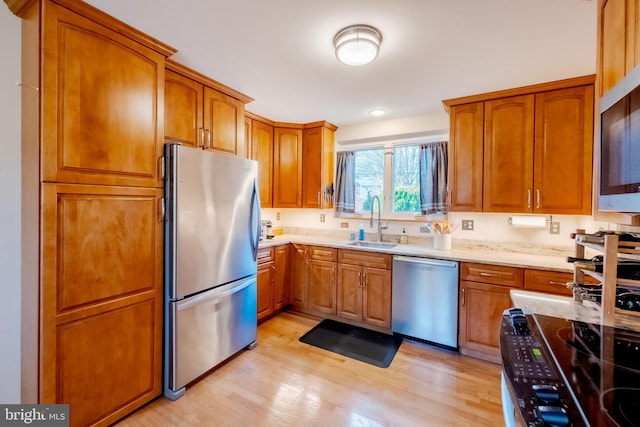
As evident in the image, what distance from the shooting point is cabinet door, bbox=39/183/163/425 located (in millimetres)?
1386

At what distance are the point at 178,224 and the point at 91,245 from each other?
47cm

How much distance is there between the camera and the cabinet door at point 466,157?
2.60 meters

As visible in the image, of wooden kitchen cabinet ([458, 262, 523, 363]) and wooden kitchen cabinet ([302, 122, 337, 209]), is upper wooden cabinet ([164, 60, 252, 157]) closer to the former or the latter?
wooden kitchen cabinet ([302, 122, 337, 209])

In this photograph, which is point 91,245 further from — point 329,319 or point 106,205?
point 329,319

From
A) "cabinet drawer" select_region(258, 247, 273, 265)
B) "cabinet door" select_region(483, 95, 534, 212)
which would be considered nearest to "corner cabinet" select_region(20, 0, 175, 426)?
"cabinet drawer" select_region(258, 247, 273, 265)

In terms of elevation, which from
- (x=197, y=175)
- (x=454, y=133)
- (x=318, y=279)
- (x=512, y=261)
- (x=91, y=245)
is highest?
(x=454, y=133)

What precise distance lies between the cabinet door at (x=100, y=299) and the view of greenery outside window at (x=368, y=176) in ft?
7.88

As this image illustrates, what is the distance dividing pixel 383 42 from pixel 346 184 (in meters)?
2.00

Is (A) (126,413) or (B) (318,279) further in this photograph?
(B) (318,279)

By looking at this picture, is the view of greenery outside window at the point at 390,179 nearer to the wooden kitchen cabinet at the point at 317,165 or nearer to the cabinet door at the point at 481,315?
the wooden kitchen cabinet at the point at 317,165

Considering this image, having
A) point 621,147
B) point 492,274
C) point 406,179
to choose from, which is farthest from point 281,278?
point 621,147

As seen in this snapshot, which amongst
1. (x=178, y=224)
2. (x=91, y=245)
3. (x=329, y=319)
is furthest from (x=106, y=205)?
(x=329, y=319)

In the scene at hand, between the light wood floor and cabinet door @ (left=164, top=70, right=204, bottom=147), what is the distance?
73.8 inches

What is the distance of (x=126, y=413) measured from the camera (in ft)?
5.57
